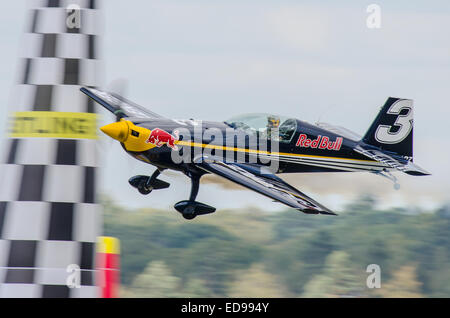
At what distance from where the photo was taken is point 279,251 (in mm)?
32969

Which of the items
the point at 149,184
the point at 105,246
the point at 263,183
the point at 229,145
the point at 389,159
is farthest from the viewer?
the point at 389,159

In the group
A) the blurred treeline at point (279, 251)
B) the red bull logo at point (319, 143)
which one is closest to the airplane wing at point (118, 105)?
the red bull logo at point (319, 143)

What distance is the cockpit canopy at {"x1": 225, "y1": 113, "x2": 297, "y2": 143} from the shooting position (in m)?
13.0

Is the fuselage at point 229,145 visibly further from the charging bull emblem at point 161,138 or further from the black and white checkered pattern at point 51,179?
the black and white checkered pattern at point 51,179

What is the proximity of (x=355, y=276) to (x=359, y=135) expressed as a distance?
1559 cm

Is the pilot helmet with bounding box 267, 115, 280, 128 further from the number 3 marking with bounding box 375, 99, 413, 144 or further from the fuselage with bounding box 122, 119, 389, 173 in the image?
the number 3 marking with bounding box 375, 99, 413, 144

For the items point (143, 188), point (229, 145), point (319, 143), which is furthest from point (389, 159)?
point (143, 188)

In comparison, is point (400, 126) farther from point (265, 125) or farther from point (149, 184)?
point (149, 184)

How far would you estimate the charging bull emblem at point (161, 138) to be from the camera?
500 inches

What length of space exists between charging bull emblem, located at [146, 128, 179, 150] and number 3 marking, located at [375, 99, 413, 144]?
360 centimetres

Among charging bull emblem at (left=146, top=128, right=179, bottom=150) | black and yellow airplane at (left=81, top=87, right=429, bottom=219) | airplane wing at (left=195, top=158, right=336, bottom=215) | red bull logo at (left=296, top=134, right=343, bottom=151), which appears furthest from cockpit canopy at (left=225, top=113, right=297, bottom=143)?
charging bull emblem at (left=146, top=128, right=179, bottom=150)

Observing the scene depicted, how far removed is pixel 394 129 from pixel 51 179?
20.7 ft
